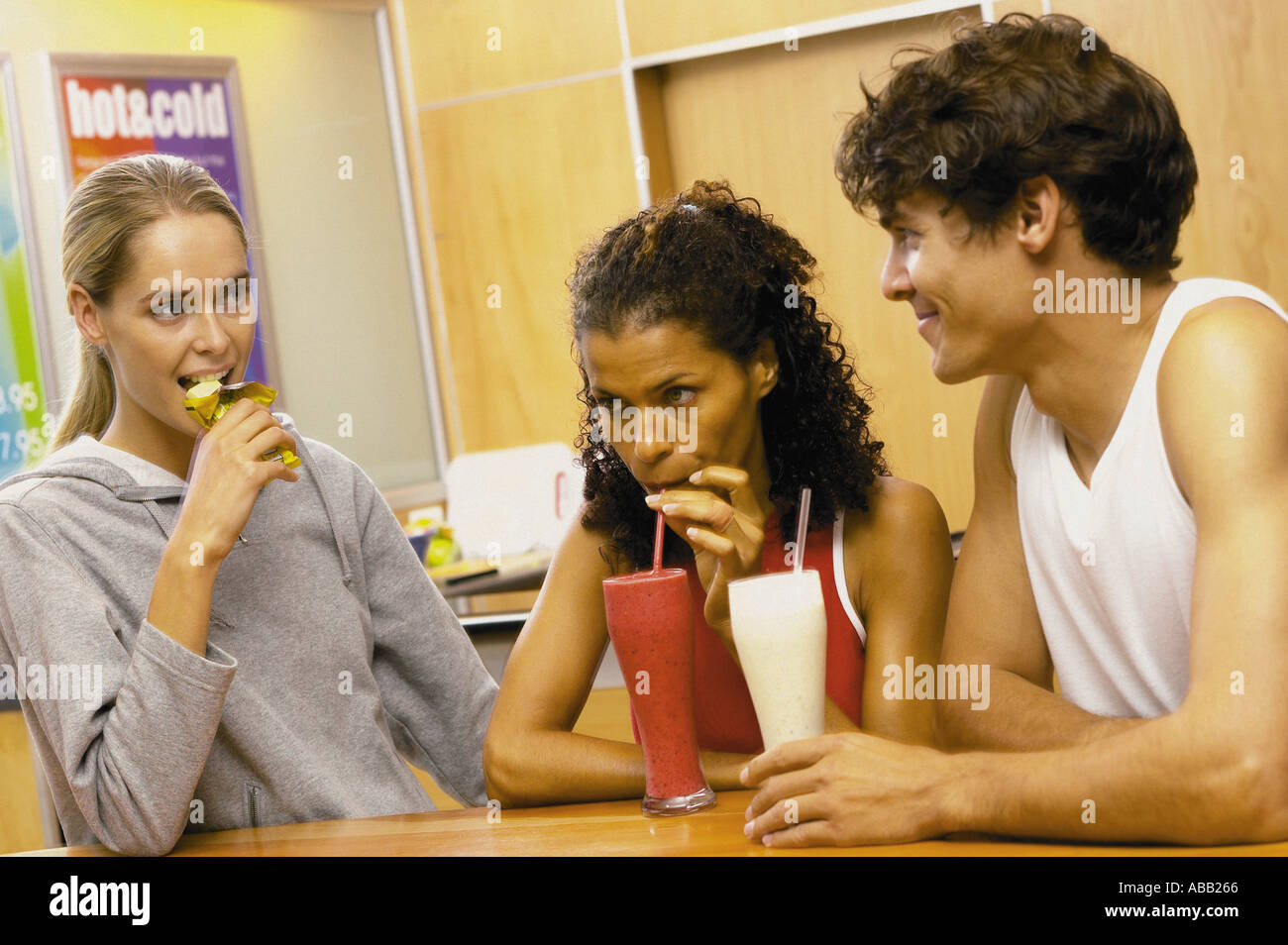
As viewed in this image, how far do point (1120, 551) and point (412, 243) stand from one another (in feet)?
16.0

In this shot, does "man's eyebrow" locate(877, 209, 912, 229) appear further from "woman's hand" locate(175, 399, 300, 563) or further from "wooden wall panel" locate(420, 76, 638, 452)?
"wooden wall panel" locate(420, 76, 638, 452)

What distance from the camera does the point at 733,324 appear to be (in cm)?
154

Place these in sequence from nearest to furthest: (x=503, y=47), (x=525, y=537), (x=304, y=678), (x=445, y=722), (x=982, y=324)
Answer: (x=982, y=324)
(x=304, y=678)
(x=445, y=722)
(x=525, y=537)
(x=503, y=47)

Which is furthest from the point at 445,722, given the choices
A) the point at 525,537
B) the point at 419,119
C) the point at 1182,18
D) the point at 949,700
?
the point at 419,119

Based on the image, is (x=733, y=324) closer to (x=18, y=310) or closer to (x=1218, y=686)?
(x=1218, y=686)

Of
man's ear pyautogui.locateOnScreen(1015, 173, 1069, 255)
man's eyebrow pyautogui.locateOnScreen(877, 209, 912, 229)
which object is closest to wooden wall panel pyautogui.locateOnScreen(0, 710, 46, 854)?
man's eyebrow pyautogui.locateOnScreen(877, 209, 912, 229)

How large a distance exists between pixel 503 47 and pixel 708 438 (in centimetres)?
432

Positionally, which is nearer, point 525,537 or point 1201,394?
point 1201,394

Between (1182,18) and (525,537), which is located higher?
(1182,18)

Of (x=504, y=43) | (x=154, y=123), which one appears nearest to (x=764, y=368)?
(x=154, y=123)

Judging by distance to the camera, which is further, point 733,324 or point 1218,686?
point 733,324

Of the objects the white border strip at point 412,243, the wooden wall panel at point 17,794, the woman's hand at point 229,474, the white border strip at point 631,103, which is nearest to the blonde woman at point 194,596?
the woman's hand at point 229,474

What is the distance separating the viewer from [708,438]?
150cm
